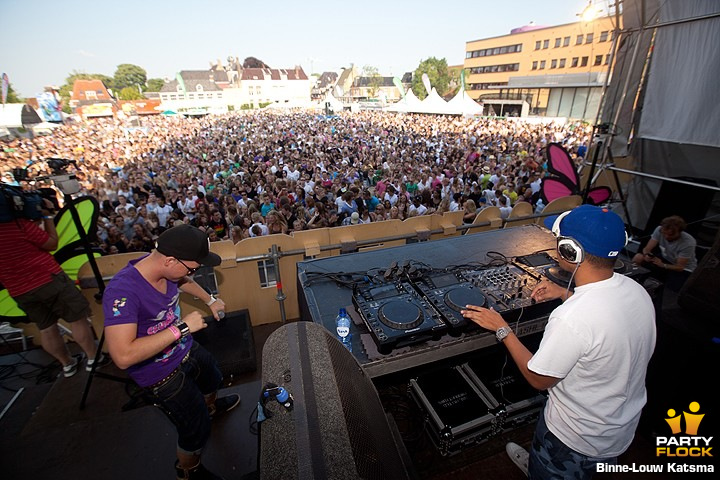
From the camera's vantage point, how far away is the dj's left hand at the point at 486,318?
2.00m

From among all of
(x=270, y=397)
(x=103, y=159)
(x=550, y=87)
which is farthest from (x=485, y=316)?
(x=550, y=87)

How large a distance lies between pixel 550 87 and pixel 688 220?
4169 cm

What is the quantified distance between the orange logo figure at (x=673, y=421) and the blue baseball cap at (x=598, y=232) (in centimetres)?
220

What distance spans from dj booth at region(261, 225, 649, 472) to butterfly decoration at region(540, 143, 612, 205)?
3.66 metres

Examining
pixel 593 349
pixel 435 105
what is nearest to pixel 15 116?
pixel 435 105

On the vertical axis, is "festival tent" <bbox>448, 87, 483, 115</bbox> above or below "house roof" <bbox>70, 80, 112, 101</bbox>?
below

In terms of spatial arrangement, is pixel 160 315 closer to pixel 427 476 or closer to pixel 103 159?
pixel 427 476

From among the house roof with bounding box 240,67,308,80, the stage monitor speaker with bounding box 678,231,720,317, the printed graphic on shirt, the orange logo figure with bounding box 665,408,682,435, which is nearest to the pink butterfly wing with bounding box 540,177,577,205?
the stage monitor speaker with bounding box 678,231,720,317

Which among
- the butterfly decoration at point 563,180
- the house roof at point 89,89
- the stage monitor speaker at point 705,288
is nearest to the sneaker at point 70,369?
the stage monitor speaker at point 705,288

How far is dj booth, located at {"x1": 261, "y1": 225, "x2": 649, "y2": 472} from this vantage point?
1174 mm

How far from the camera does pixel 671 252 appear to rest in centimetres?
462

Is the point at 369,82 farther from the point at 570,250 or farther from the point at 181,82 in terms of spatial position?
the point at 570,250

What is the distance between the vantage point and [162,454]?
113 inches

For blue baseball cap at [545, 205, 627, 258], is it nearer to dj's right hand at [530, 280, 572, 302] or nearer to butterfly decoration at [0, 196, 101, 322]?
dj's right hand at [530, 280, 572, 302]
